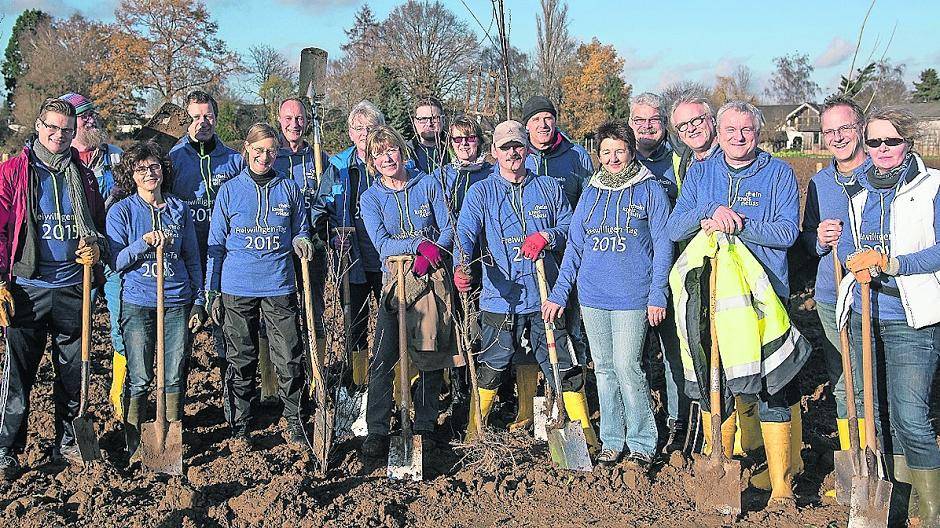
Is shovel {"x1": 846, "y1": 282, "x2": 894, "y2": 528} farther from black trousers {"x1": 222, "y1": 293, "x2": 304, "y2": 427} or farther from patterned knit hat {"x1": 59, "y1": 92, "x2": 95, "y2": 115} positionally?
patterned knit hat {"x1": 59, "y1": 92, "x2": 95, "y2": 115}

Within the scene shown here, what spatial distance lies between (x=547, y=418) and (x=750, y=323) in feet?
4.81

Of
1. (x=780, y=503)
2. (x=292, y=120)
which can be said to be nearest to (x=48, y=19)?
(x=292, y=120)

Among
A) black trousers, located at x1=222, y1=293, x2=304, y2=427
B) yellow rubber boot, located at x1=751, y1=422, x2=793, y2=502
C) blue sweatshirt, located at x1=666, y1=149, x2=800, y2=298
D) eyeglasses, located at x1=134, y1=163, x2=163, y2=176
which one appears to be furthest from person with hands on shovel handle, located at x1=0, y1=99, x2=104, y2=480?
yellow rubber boot, located at x1=751, y1=422, x2=793, y2=502

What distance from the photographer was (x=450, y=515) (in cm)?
426

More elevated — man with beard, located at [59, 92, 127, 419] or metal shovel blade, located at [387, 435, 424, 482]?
man with beard, located at [59, 92, 127, 419]

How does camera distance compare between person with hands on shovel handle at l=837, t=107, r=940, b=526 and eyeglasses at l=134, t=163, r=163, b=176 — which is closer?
person with hands on shovel handle at l=837, t=107, r=940, b=526

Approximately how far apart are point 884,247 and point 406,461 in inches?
106

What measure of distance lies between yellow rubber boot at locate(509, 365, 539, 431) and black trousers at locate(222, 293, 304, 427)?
1.40 meters

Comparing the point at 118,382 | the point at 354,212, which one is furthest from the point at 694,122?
the point at 118,382

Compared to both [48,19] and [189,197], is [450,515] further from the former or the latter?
[48,19]

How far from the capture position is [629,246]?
4.47 metres

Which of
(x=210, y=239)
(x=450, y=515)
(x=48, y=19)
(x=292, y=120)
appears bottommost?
(x=450, y=515)

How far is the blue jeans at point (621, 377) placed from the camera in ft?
14.9

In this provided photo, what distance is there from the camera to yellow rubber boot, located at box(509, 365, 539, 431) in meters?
5.42
